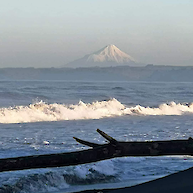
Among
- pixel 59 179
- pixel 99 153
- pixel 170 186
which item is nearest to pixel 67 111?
pixel 59 179

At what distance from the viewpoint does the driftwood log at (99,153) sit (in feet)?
9.45

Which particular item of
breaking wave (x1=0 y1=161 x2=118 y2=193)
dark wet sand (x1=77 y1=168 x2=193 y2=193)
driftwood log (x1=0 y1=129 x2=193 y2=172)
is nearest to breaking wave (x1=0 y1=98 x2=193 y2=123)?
breaking wave (x1=0 y1=161 x2=118 y2=193)

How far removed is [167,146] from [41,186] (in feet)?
15.4

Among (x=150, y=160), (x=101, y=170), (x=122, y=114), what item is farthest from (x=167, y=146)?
(x=122, y=114)

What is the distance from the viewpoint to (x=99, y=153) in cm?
302

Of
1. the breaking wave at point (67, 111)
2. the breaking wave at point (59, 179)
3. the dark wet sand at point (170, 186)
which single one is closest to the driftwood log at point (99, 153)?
the dark wet sand at point (170, 186)

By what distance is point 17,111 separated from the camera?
2416cm

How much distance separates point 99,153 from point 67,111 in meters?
22.4

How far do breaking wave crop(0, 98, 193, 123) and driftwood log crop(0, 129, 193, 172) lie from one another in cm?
1920

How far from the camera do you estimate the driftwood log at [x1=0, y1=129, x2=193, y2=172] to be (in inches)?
113

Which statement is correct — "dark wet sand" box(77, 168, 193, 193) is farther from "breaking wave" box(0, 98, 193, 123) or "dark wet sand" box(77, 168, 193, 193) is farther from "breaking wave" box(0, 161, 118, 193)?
"breaking wave" box(0, 98, 193, 123)

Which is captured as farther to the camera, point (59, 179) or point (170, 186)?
point (59, 179)

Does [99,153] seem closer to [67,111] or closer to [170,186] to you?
[170,186]

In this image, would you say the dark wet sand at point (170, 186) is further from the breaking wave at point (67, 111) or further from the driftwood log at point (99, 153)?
the breaking wave at point (67, 111)
